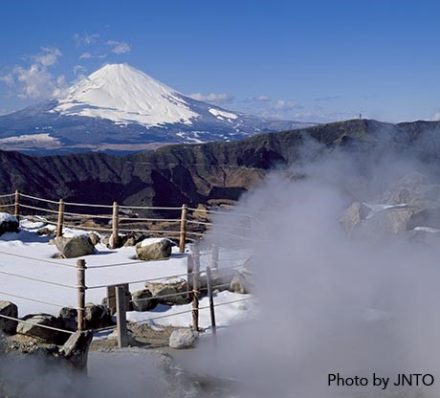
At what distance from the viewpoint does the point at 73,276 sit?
9992mm

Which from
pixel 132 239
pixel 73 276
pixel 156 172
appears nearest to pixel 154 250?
pixel 132 239

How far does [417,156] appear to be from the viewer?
6.55 metres

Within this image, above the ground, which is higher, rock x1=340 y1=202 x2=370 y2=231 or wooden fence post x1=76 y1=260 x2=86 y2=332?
rock x1=340 y1=202 x2=370 y2=231

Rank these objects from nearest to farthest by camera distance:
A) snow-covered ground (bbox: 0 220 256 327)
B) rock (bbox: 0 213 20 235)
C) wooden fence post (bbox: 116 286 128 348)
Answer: wooden fence post (bbox: 116 286 128 348), snow-covered ground (bbox: 0 220 256 327), rock (bbox: 0 213 20 235)

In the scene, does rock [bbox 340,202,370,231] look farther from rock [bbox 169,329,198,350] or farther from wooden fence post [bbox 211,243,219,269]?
wooden fence post [bbox 211,243,219,269]

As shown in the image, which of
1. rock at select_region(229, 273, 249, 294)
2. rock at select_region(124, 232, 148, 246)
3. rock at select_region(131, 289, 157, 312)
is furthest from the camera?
rock at select_region(124, 232, 148, 246)

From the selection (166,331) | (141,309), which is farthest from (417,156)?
(141,309)

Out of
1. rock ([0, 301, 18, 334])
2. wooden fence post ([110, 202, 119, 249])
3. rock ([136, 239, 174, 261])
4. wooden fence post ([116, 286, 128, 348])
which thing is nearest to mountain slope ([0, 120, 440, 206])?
wooden fence post ([110, 202, 119, 249])

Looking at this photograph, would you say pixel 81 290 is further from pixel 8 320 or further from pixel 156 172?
pixel 156 172

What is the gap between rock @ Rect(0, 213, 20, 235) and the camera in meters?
12.8

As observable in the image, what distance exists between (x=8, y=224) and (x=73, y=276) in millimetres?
3631

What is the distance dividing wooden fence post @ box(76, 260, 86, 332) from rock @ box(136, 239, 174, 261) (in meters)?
4.18

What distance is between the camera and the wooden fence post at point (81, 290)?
6.64 m

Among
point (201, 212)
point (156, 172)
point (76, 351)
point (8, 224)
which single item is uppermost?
point (201, 212)
